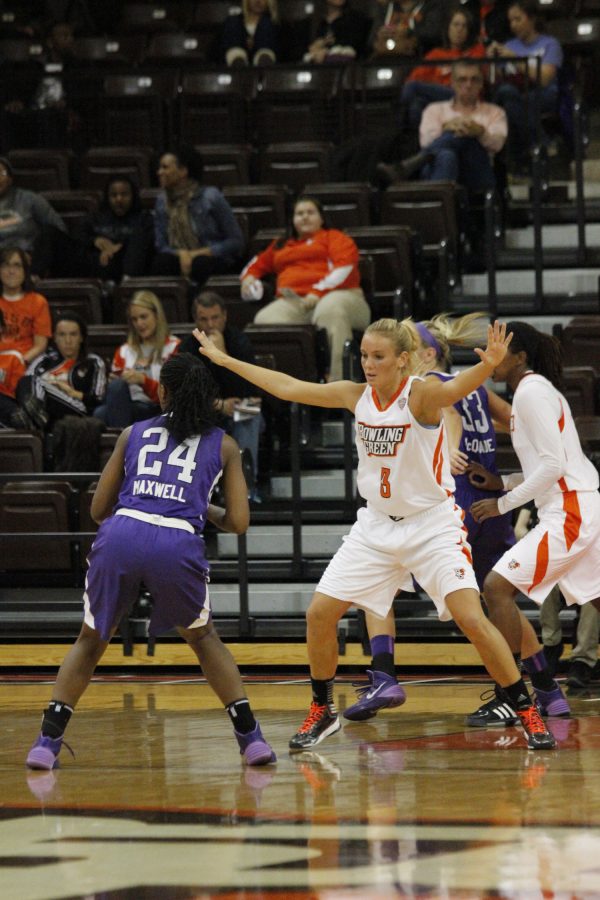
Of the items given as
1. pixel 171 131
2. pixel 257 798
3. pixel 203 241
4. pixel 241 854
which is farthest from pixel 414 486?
pixel 171 131

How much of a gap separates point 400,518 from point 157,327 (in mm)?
3945

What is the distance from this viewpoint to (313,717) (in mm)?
6414

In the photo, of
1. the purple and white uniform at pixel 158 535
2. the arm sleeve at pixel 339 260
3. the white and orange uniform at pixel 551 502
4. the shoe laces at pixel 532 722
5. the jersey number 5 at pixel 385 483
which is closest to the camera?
the purple and white uniform at pixel 158 535

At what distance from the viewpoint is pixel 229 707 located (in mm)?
6023

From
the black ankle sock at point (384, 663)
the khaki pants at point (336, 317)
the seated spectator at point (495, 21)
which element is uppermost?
the seated spectator at point (495, 21)

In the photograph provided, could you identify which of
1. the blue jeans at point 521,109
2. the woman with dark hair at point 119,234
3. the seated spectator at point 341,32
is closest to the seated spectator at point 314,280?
the woman with dark hair at point 119,234

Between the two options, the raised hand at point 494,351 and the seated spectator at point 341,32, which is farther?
the seated spectator at point 341,32

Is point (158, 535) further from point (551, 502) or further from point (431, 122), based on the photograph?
point (431, 122)

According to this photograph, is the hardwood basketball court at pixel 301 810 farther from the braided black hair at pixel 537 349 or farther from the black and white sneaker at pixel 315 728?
the braided black hair at pixel 537 349

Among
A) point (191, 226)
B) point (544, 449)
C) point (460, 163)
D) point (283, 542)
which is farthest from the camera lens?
point (460, 163)

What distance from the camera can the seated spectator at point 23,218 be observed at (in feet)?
38.4

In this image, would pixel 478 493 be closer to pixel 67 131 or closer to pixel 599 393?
pixel 599 393

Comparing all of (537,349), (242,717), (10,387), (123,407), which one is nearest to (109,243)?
(10,387)

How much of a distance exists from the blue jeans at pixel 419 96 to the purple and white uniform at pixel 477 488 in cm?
544
